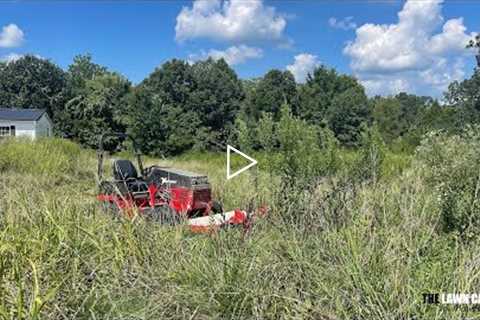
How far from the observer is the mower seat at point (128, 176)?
23.6 ft

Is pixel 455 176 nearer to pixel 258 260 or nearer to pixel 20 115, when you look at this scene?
pixel 258 260

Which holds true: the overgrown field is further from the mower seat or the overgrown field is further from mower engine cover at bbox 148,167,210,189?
mower engine cover at bbox 148,167,210,189

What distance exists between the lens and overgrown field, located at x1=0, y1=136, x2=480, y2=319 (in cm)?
283

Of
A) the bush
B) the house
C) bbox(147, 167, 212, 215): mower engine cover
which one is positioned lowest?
bbox(147, 167, 212, 215): mower engine cover

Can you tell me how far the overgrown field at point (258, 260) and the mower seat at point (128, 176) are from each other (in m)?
2.62

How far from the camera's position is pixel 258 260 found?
3.28 metres

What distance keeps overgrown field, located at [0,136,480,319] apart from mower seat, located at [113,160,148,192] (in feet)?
8.61

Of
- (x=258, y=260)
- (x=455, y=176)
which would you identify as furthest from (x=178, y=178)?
(x=258, y=260)

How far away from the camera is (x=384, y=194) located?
434 cm

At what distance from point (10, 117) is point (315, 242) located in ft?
139

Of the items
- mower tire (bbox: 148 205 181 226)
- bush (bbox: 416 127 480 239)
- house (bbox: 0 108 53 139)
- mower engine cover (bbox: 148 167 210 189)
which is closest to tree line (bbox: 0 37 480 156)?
house (bbox: 0 108 53 139)

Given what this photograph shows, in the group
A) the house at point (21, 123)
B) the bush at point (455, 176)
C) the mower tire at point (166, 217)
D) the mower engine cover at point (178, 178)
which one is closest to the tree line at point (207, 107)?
the house at point (21, 123)

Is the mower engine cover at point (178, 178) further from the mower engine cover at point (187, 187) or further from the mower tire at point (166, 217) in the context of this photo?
the mower tire at point (166, 217)

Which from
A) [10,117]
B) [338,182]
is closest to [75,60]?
[10,117]
